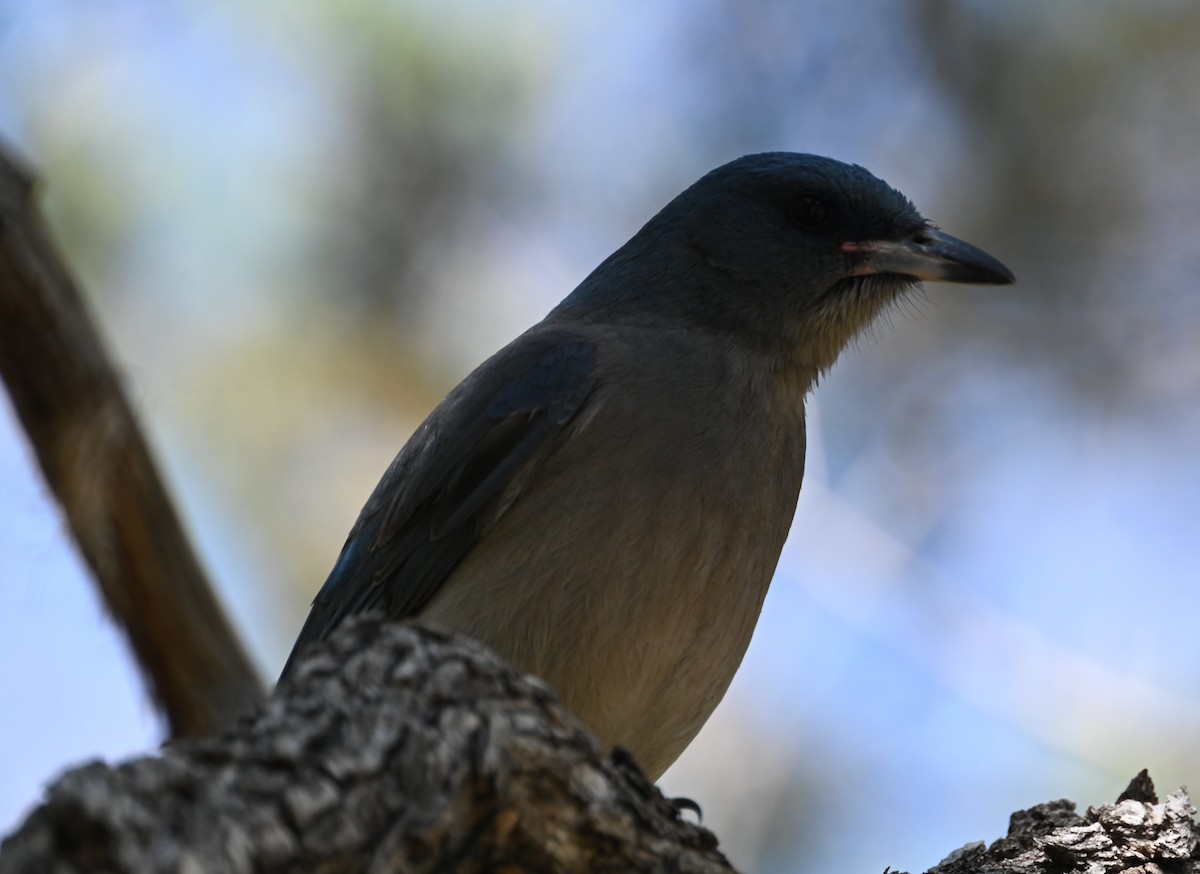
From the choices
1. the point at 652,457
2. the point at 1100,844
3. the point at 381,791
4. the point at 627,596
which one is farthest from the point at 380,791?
the point at 1100,844

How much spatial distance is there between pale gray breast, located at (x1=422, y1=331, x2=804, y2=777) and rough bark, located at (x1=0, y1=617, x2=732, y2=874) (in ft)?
4.27

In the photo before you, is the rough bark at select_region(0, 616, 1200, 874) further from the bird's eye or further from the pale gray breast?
the bird's eye

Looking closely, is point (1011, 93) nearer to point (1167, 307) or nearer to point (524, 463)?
point (1167, 307)

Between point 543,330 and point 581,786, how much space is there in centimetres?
290

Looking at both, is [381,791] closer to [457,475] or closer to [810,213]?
[457,475]

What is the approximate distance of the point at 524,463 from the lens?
513 centimetres

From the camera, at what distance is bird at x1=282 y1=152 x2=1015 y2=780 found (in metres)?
Answer: 4.79

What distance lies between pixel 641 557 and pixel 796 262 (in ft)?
5.42

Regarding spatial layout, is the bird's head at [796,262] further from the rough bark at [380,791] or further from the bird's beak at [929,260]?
the rough bark at [380,791]

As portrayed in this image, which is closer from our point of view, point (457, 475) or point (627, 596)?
point (627, 596)

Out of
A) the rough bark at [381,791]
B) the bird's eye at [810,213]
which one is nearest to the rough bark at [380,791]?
the rough bark at [381,791]

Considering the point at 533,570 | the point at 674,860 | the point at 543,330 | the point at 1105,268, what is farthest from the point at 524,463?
the point at 1105,268

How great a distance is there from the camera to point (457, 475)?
5.31m

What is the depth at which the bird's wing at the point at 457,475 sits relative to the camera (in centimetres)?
516
